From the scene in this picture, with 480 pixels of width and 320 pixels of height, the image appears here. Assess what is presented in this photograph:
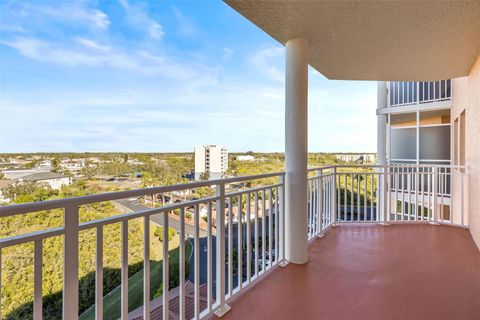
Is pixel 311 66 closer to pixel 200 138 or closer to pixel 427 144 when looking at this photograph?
pixel 427 144

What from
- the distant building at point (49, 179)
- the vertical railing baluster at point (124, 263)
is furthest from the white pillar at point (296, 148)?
the distant building at point (49, 179)

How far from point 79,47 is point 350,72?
8979 millimetres

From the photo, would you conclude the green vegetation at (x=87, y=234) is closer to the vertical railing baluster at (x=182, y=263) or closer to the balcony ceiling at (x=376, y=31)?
the vertical railing baluster at (x=182, y=263)

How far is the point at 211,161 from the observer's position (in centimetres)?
439

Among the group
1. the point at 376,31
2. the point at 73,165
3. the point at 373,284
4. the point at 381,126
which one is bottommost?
the point at 373,284

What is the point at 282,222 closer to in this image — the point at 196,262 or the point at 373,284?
the point at 373,284

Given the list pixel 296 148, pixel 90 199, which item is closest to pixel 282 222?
pixel 296 148

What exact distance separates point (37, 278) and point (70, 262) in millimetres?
124

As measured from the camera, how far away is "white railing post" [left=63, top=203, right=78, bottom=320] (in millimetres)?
1146

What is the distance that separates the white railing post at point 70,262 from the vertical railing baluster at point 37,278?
85mm

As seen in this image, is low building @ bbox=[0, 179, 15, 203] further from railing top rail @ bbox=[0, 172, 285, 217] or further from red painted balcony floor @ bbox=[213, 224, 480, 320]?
red painted balcony floor @ bbox=[213, 224, 480, 320]

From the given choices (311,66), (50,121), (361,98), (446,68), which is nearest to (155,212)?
(311,66)

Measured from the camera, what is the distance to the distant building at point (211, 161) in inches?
149

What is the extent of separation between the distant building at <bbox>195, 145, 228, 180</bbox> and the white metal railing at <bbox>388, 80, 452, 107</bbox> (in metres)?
6.11
